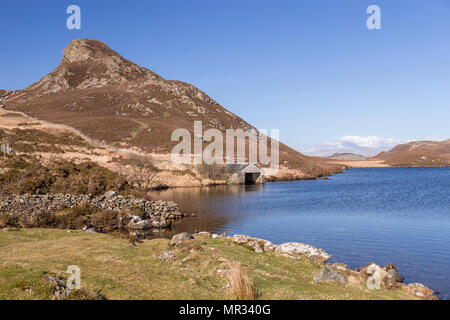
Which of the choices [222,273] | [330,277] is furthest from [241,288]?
[330,277]

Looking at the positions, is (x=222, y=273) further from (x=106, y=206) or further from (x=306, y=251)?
(x=106, y=206)

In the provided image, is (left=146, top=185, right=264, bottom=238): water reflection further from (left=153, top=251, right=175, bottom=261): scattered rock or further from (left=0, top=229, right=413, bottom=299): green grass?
(left=153, top=251, right=175, bottom=261): scattered rock

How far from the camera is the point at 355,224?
122ft

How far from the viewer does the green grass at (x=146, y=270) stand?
40.3 feet

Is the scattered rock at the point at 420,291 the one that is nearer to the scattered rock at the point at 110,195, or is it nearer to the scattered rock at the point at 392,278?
the scattered rock at the point at 392,278

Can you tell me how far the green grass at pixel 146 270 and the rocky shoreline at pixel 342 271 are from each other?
0.70 metres

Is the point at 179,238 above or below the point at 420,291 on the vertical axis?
above

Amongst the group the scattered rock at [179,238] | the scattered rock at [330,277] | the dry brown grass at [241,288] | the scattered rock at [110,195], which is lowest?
the scattered rock at [330,277]

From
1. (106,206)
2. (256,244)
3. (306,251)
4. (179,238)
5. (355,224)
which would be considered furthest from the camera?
(106,206)

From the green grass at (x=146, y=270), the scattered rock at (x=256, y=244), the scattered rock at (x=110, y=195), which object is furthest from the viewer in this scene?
the scattered rock at (x=110, y=195)

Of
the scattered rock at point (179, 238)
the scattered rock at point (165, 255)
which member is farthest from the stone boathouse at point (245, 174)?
the scattered rock at point (165, 255)

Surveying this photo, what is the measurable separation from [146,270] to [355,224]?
94.2 ft
